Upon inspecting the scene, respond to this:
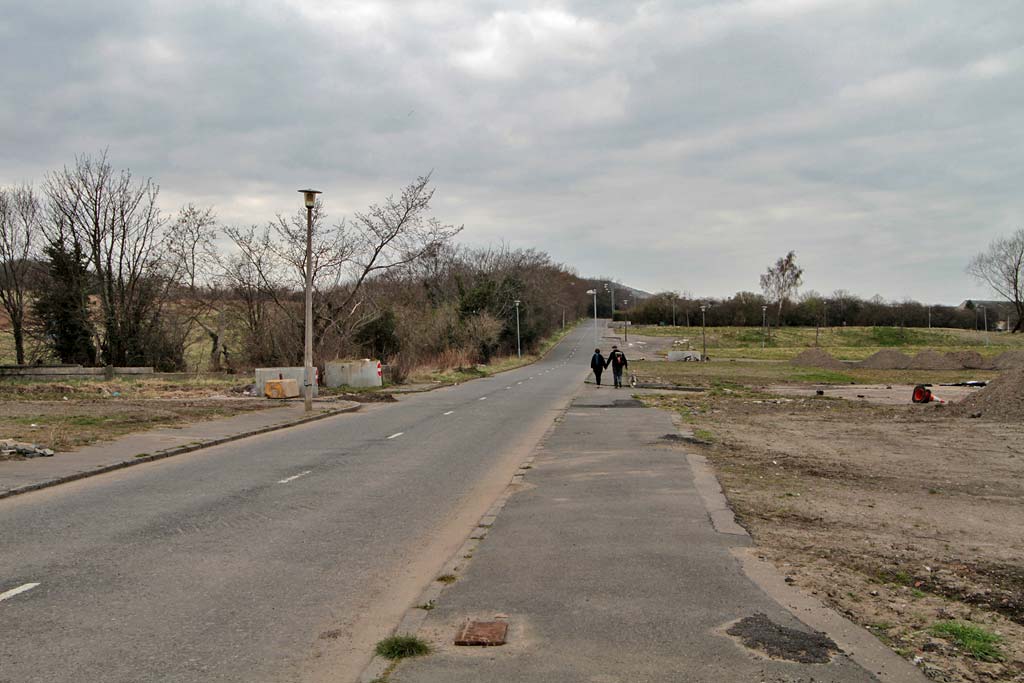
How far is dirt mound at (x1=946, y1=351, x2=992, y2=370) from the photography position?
66.0 metres

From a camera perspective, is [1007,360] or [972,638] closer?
[972,638]

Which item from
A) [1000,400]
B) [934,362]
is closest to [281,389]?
[1000,400]

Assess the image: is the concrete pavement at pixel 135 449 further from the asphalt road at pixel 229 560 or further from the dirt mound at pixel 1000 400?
the dirt mound at pixel 1000 400

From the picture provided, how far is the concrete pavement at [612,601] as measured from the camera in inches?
191

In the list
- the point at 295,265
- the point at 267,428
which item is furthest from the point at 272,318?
the point at 267,428

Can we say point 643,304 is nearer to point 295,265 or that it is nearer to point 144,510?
point 295,265

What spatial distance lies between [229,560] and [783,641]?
4759mm

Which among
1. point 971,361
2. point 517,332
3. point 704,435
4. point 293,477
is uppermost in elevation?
point 517,332

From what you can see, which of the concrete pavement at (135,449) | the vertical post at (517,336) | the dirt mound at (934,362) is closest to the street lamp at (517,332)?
the vertical post at (517,336)

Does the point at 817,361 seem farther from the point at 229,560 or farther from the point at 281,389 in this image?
the point at 229,560

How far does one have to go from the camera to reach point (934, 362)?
68.4 metres

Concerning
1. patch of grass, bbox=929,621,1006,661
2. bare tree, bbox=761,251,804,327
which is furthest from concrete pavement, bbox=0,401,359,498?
bare tree, bbox=761,251,804,327

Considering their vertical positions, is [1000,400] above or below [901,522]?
above

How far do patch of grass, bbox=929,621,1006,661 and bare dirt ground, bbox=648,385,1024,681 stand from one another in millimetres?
25
